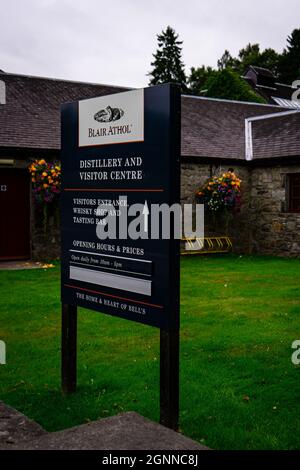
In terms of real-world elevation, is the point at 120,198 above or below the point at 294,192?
below

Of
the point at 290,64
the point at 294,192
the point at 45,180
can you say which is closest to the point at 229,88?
the point at 294,192

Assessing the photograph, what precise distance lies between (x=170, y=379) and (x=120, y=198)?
147 cm

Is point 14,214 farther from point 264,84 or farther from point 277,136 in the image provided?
point 264,84

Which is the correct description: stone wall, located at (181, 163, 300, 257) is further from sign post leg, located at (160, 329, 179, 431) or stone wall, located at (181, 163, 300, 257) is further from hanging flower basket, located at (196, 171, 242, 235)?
sign post leg, located at (160, 329, 179, 431)

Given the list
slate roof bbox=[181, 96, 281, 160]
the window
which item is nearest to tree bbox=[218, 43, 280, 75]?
slate roof bbox=[181, 96, 281, 160]

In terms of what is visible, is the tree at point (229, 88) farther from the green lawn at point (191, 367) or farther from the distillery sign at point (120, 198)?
the distillery sign at point (120, 198)

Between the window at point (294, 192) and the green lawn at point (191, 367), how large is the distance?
303 inches

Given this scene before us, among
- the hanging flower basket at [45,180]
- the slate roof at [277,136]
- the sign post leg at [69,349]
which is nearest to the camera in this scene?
the sign post leg at [69,349]

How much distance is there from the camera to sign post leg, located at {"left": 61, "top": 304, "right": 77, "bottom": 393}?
5.08 meters

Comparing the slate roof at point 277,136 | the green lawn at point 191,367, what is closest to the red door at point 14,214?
the green lawn at point 191,367

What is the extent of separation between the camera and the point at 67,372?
16.6 ft

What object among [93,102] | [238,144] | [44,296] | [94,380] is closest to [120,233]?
[93,102]

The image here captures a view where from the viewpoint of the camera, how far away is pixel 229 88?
3650 centimetres

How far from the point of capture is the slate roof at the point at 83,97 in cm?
1574
